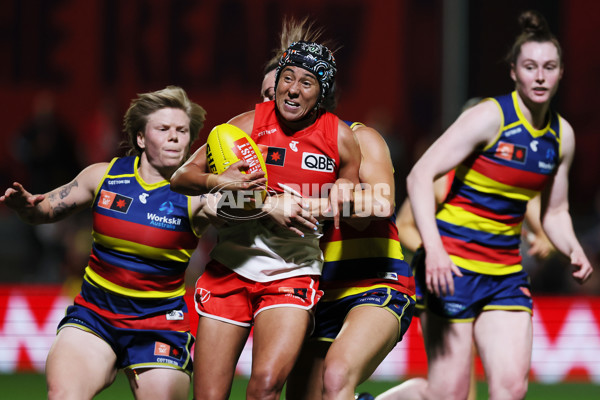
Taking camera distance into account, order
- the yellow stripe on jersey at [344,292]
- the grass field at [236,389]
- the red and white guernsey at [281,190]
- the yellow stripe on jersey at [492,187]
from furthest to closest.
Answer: the grass field at [236,389]
the yellow stripe on jersey at [492,187]
the yellow stripe on jersey at [344,292]
the red and white guernsey at [281,190]

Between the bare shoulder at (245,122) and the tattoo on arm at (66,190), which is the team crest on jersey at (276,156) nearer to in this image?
the bare shoulder at (245,122)

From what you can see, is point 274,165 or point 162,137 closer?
point 274,165

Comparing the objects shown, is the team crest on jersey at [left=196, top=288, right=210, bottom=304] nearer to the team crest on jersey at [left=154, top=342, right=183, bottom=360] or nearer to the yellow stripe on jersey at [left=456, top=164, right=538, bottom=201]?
the team crest on jersey at [left=154, top=342, right=183, bottom=360]

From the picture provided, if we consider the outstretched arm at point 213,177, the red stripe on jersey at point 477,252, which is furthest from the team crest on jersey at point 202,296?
→ the red stripe on jersey at point 477,252

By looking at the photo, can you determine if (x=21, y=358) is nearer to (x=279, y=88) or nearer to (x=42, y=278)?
(x=42, y=278)

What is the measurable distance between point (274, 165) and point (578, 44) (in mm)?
10954

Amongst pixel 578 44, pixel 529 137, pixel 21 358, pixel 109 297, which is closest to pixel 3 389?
pixel 21 358

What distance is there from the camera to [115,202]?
4758mm

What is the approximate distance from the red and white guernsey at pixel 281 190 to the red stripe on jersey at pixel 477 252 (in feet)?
3.46

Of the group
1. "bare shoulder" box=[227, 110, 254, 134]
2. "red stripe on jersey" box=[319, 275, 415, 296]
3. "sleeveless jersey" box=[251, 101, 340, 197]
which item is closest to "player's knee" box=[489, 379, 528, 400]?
"red stripe on jersey" box=[319, 275, 415, 296]

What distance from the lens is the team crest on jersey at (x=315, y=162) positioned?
4.23m

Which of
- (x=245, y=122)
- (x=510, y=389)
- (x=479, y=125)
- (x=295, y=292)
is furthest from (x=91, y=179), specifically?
(x=510, y=389)

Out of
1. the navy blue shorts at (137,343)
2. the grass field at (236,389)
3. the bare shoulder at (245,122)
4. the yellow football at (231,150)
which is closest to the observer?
the yellow football at (231,150)

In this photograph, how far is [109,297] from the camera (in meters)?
4.72
